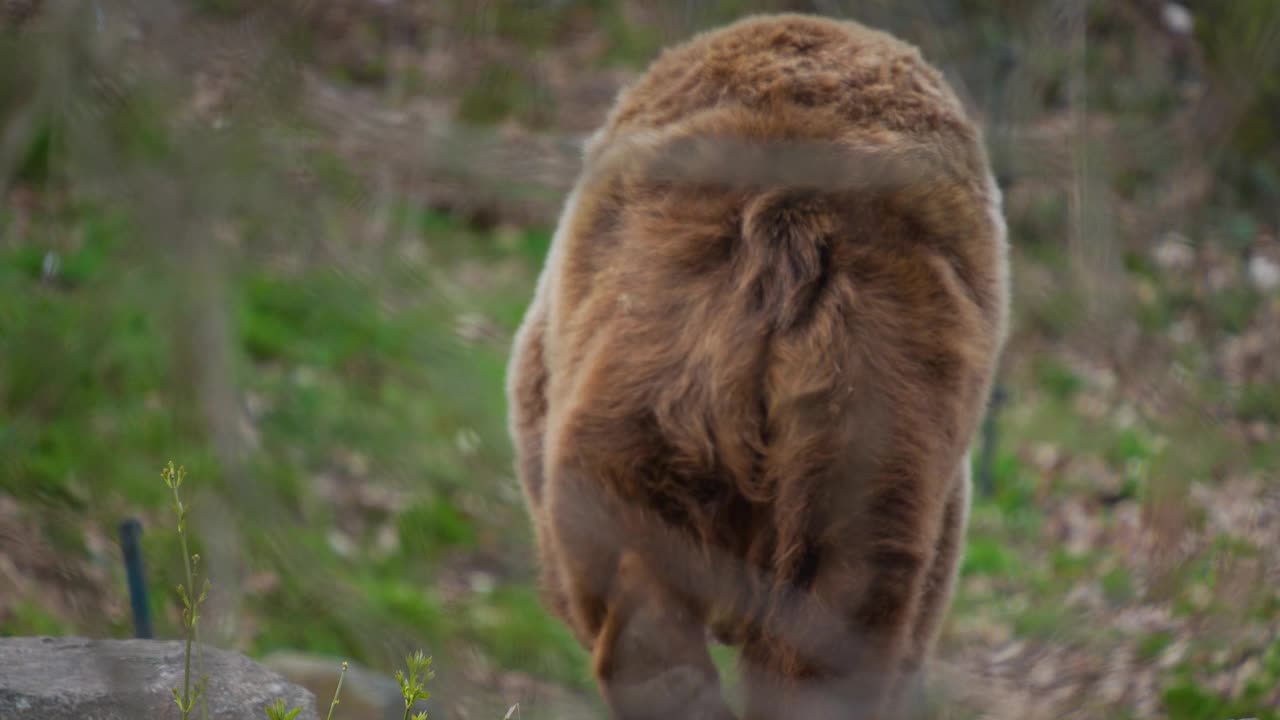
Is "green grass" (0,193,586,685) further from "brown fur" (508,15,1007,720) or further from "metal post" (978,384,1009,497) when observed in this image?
"metal post" (978,384,1009,497)

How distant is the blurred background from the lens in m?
2.54

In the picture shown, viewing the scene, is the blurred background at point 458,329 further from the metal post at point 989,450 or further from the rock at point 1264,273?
the metal post at point 989,450

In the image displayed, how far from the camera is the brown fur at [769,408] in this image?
2.77 m

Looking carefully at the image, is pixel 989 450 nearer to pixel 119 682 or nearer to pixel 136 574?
pixel 136 574

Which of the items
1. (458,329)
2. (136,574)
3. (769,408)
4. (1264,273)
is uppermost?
(458,329)

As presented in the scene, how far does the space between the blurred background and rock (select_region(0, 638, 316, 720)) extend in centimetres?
11

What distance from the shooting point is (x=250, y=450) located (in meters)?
3.03

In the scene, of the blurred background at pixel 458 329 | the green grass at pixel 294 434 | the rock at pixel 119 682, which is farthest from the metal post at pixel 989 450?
the rock at pixel 119 682

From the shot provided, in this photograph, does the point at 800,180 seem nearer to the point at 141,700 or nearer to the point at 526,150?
the point at 526,150

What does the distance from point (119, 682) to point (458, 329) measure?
93 centimetres

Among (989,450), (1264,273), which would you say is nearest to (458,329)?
(989,450)

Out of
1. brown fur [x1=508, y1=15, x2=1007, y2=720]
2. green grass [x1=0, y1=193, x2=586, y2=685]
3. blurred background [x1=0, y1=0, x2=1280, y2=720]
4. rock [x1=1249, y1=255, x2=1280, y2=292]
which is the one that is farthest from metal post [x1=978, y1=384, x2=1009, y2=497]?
brown fur [x1=508, y1=15, x2=1007, y2=720]

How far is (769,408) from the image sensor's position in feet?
9.27

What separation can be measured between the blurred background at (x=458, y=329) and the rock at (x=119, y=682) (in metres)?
0.11
